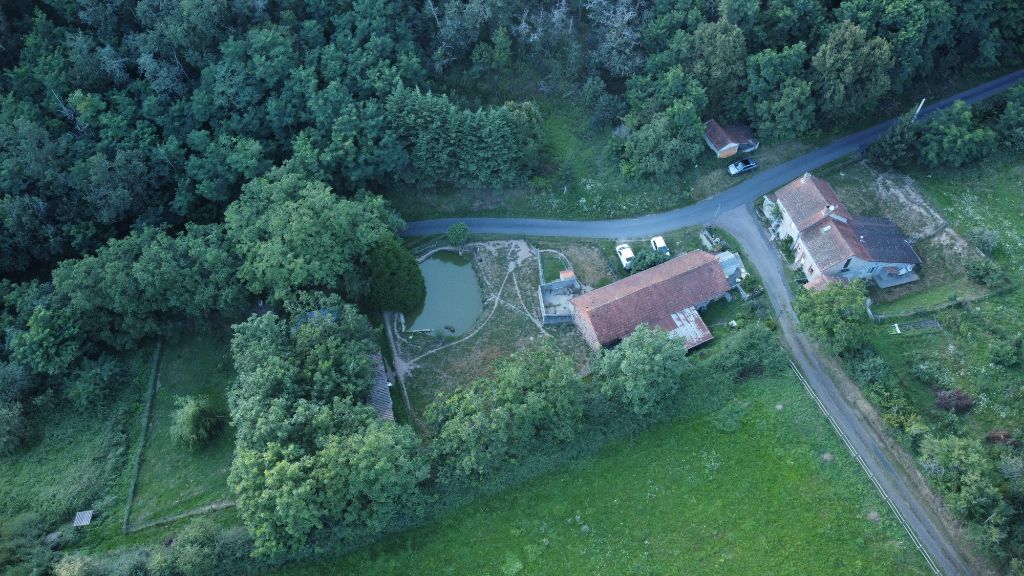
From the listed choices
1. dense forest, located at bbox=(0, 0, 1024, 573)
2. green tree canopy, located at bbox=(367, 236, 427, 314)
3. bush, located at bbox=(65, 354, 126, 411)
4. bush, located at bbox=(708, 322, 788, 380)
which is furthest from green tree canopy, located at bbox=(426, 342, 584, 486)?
bush, located at bbox=(65, 354, 126, 411)

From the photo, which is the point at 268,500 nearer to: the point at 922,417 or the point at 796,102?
the point at 922,417

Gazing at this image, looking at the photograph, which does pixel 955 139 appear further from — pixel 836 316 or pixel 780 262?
pixel 836 316

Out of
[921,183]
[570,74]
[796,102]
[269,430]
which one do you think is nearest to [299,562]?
[269,430]

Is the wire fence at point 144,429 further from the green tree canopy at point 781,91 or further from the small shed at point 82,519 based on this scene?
the green tree canopy at point 781,91

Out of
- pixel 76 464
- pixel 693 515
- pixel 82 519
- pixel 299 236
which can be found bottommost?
pixel 693 515

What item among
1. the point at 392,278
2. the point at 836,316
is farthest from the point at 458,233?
the point at 836,316

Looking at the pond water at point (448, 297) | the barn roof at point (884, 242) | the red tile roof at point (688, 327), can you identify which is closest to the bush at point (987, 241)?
the barn roof at point (884, 242)

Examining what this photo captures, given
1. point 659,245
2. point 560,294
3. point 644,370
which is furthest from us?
point 659,245
